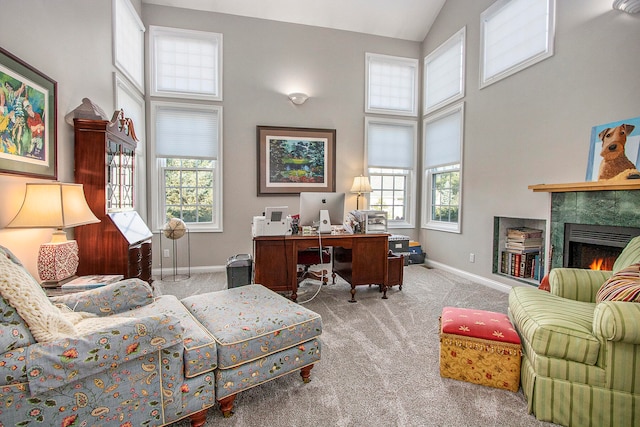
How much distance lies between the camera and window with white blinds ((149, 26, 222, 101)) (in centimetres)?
452

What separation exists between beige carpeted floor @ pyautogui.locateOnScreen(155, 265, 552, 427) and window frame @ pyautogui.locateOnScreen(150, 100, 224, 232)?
96.4 inches

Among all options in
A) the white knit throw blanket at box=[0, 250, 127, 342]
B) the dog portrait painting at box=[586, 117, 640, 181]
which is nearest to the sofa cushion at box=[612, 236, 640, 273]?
the dog portrait painting at box=[586, 117, 640, 181]

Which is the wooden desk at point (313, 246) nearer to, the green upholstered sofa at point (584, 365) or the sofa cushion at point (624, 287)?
the green upholstered sofa at point (584, 365)

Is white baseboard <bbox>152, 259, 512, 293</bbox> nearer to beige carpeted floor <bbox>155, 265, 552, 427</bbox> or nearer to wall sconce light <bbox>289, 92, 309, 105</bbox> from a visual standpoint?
beige carpeted floor <bbox>155, 265, 552, 427</bbox>

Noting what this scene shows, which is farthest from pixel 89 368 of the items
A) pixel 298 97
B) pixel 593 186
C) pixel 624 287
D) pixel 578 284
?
pixel 298 97

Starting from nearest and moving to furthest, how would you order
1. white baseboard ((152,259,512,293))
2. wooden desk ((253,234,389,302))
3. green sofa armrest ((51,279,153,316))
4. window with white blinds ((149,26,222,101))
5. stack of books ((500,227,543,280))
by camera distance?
1. green sofa armrest ((51,279,153,316))
2. wooden desk ((253,234,389,302))
3. stack of books ((500,227,543,280))
4. white baseboard ((152,259,512,293))
5. window with white blinds ((149,26,222,101))

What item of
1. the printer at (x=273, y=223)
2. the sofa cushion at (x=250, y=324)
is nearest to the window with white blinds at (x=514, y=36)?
the printer at (x=273, y=223)

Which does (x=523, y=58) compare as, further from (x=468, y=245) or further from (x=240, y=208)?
(x=240, y=208)

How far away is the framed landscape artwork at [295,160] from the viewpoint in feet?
16.1

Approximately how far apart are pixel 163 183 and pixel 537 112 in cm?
486

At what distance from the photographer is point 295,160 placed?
5039 millimetres

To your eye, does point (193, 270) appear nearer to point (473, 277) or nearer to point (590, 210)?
point (473, 277)

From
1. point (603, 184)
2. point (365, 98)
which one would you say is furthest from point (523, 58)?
point (365, 98)

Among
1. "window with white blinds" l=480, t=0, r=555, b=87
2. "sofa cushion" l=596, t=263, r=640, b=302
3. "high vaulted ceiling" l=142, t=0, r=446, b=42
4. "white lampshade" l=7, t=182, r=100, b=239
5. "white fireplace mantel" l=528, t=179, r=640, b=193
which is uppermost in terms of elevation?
"high vaulted ceiling" l=142, t=0, r=446, b=42
